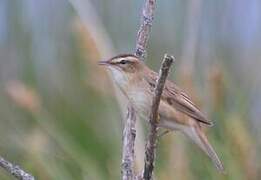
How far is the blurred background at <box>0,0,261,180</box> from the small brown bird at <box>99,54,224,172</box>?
16 centimetres

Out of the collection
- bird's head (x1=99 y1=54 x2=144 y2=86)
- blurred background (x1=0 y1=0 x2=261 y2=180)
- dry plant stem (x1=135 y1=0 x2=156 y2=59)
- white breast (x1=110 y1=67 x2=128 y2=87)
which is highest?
dry plant stem (x1=135 y1=0 x2=156 y2=59)

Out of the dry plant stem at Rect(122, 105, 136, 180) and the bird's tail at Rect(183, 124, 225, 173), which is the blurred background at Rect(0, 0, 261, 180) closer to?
the bird's tail at Rect(183, 124, 225, 173)

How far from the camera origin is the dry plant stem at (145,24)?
1.81m

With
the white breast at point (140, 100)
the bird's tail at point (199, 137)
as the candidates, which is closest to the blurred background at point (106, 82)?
the bird's tail at point (199, 137)

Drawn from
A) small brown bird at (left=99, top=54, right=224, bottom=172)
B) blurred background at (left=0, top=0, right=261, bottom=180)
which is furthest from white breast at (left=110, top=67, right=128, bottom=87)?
blurred background at (left=0, top=0, right=261, bottom=180)

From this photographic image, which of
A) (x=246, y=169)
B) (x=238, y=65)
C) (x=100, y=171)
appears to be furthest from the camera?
(x=238, y=65)

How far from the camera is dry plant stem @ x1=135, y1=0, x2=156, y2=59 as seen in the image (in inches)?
71.4

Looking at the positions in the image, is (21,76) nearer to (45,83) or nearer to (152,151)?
(45,83)

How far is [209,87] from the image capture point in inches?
88.0

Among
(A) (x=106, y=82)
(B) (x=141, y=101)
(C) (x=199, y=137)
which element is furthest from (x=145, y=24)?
(A) (x=106, y=82)

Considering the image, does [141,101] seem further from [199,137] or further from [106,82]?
[106,82]

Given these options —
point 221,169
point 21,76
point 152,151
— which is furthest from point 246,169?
point 21,76

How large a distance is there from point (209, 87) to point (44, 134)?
2.53 feet

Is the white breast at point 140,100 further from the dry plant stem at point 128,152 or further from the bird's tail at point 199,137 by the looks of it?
the bird's tail at point 199,137
